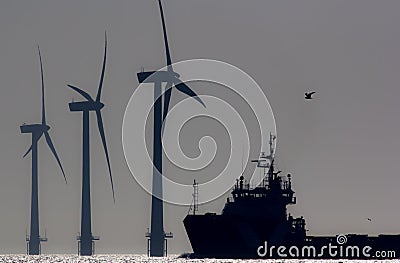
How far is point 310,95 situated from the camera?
513ft

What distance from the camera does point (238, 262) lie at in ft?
653

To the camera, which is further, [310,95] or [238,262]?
[238,262]

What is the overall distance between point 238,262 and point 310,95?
162ft

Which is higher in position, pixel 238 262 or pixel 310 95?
pixel 310 95
